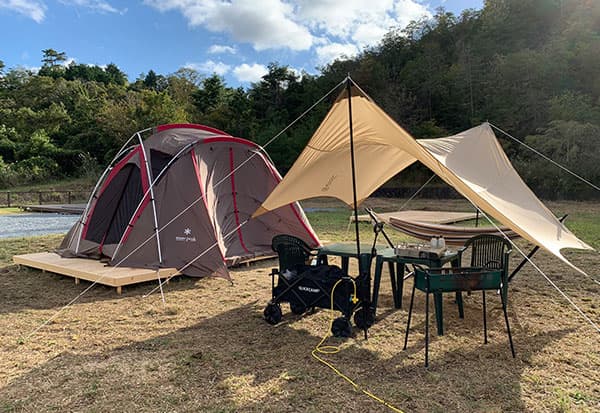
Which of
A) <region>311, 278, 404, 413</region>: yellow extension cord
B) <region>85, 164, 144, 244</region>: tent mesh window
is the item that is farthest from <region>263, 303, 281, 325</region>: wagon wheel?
<region>85, 164, 144, 244</region>: tent mesh window

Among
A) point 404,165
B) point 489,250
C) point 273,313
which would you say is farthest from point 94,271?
point 489,250

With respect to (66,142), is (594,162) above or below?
below

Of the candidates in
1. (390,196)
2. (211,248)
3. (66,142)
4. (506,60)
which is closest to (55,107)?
(66,142)

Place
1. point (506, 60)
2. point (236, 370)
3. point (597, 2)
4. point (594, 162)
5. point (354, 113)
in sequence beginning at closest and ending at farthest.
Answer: point (236, 370) < point (354, 113) < point (594, 162) < point (597, 2) < point (506, 60)

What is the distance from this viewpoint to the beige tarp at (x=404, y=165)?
316 centimetres

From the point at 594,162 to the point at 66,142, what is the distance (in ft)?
101

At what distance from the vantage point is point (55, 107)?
104 feet

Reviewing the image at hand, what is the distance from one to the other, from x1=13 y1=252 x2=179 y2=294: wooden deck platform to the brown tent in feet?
0.46

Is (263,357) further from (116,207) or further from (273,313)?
(116,207)

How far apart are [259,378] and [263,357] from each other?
30 cm

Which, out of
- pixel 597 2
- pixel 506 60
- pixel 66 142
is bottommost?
pixel 66 142

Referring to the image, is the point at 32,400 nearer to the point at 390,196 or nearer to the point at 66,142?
the point at 390,196

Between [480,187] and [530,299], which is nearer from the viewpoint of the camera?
[480,187]

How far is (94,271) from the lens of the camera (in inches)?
182
